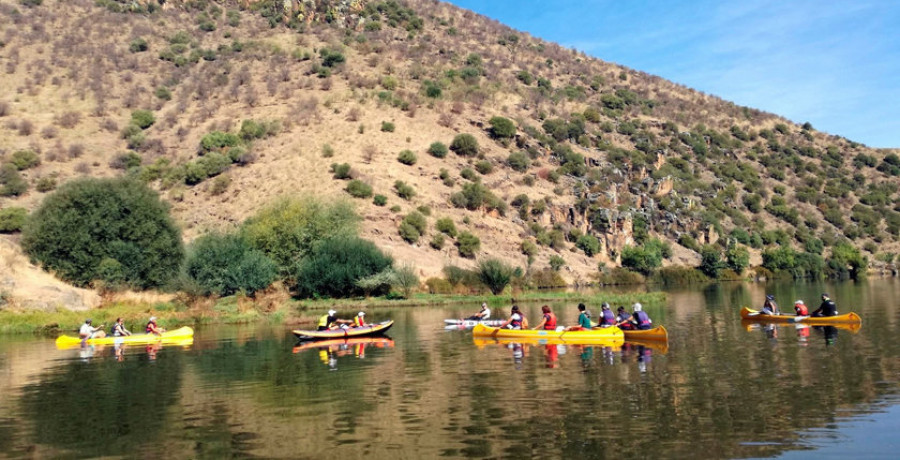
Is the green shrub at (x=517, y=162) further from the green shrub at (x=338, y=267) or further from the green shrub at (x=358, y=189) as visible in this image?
the green shrub at (x=338, y=267)

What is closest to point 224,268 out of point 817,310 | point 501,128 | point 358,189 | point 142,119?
point 358,189

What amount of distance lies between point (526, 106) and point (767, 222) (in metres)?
38.1

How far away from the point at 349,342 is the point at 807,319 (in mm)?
21472

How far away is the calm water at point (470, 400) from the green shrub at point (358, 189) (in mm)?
45636

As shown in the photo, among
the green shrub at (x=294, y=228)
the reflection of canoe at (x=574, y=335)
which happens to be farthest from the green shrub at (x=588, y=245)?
the reflection of canoe at (x=574, y=335)

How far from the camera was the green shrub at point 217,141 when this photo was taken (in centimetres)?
8231

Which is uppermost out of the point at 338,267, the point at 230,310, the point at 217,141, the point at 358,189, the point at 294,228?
the point at 217,141

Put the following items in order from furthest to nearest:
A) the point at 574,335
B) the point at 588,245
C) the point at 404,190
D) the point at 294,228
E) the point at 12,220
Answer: the point at 588,245, the point at 404,190, the point at 12,220, the point at 294,228, the point at 574,335

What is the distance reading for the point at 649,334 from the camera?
2780cm

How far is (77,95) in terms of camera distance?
91250mm

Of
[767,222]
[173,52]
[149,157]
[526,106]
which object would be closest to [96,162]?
[149,157]

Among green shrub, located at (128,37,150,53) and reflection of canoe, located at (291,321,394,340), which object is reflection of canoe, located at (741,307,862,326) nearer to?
reflection of canoe, located at (291,321,394,340)

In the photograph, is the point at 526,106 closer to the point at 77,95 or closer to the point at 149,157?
the point at 149,157

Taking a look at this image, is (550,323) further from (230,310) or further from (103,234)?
(103,234)
